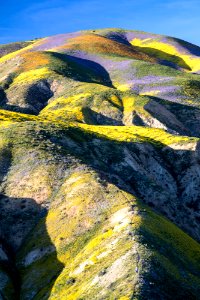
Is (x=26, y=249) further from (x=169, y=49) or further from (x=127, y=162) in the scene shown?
(x=169, y=49)

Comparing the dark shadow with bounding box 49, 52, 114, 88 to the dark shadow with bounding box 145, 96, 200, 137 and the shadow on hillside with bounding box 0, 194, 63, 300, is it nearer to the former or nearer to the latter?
the dark shadow with bounding box 145, 96, 200, 137

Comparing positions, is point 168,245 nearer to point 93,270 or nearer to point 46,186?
point 93,270

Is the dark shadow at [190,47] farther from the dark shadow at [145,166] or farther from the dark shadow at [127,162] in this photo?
the dark shadow at [127,162]

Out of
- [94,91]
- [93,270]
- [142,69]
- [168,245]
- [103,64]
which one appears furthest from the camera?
[103,64]

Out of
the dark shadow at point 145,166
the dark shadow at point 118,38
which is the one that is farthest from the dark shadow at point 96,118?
the dark shadow at point 118,38

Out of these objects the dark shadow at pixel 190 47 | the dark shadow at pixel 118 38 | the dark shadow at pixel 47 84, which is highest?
the dark shadow at pixel 118 38

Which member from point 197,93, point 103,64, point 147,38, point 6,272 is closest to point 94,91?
point 197,93
